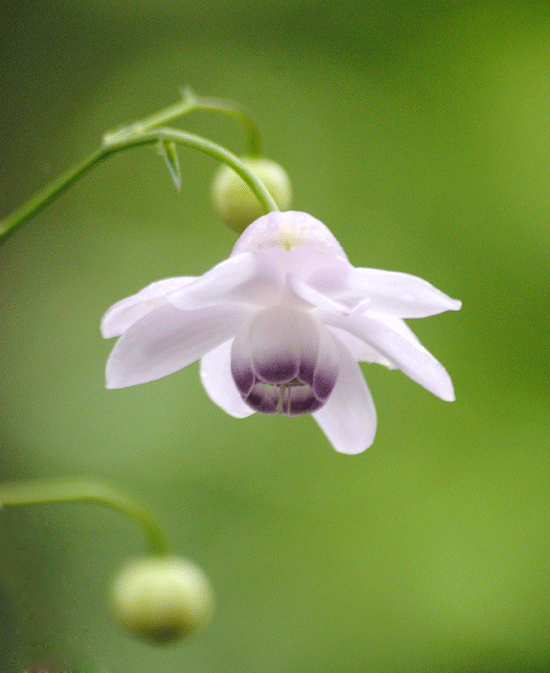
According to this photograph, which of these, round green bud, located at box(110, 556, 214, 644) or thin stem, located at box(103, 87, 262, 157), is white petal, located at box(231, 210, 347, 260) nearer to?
thin stem, located at box(103, 87, 262, 157)

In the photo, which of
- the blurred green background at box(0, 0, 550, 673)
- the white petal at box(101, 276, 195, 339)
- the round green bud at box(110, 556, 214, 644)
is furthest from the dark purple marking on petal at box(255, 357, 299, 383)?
the blurred green background at box(0, 0, 550, 673)

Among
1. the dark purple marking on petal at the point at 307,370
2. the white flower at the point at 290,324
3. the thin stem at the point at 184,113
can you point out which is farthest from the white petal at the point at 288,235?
the thin stem at the point at 184,113

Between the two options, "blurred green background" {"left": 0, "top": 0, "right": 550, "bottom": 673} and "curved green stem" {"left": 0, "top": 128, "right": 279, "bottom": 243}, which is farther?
"blurred green background" {"left": 0, "top": 0, "right": 550, "bottom": 673}

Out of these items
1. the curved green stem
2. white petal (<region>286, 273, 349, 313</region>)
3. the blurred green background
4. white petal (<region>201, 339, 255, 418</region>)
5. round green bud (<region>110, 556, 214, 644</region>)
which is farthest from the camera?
the blurred green background

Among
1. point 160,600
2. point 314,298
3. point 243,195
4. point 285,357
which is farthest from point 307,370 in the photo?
point 160,600

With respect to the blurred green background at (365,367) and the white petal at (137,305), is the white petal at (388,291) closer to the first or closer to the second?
the white petal at (137,305)

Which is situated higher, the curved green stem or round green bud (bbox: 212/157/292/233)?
round green bud (bbox: 212/157/292/233)
